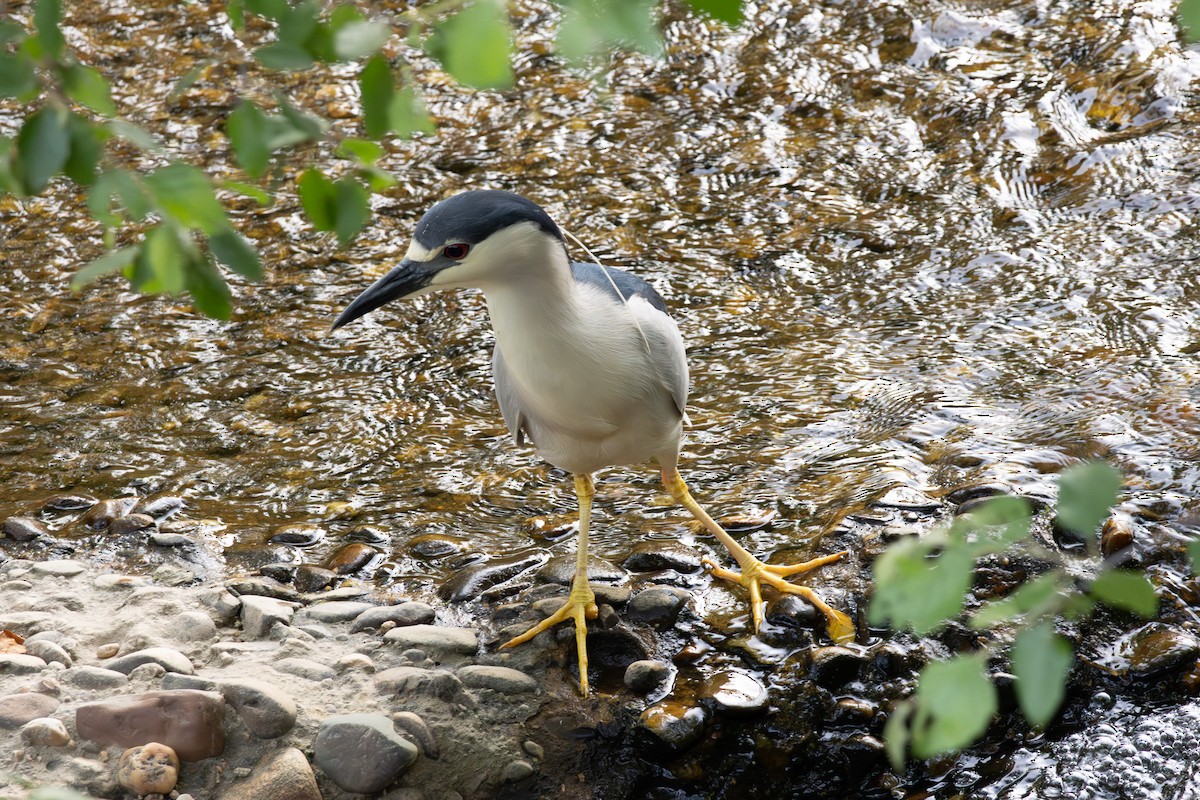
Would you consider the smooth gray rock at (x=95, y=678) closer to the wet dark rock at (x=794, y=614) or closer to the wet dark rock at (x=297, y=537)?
the wet dark rock at (x=297, y=537)

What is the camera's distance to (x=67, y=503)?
420cm

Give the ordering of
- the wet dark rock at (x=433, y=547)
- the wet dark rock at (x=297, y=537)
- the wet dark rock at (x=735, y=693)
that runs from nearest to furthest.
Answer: the wet dark rock at (x=735, y=693), the wet dark rock at (x=433, y=547), the wet dark rock at (x=297, y=537)

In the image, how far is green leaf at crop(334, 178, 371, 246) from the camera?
1366 mm

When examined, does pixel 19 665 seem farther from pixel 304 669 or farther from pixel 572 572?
pixel 572 572

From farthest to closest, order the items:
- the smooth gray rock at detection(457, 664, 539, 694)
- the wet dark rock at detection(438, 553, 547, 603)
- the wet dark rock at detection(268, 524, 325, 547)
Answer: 1. the wet dark rock at detection(268, 524, 325, 547)
2. the wet dark rock at detection(438, 553, 547, 603)
3. the smooth gray rock at detection(457, 664, 539, 694)

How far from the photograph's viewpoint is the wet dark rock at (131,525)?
401cm

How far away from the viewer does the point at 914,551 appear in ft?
3.31

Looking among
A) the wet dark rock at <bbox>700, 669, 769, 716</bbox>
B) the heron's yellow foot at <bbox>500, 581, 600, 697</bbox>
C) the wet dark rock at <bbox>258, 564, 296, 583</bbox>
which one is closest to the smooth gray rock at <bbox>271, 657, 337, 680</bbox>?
the heron's yellow foot at <bbox>500, 581, 600, 697</bbox>

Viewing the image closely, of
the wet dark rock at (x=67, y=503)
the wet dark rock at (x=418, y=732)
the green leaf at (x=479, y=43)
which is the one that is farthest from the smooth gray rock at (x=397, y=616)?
the green leaf at (x=479, y=43)

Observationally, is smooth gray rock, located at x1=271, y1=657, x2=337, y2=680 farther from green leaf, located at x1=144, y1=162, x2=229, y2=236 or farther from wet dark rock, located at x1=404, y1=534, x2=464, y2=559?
green leaf, located at x1=144, y1=162, x2=229, y2=236

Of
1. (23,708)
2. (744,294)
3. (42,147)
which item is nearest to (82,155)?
(42,147)

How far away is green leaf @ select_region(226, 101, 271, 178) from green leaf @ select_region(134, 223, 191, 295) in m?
0.12

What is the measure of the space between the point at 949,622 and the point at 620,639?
Answer: 952 mm

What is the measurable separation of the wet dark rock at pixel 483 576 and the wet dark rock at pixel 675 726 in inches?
33.2
